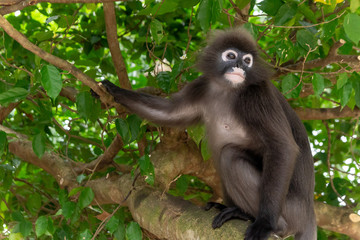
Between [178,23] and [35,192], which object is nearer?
A: [35,192]

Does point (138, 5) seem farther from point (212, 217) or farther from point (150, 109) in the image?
point (212, 217)

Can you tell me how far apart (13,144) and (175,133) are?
1.67 m

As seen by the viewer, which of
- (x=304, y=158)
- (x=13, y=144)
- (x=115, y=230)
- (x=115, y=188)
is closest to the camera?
(x=115, y=230)

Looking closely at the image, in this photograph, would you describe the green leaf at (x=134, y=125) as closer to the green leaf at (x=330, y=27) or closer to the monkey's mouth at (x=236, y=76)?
the monkey's mouth at (x=236, y=76)

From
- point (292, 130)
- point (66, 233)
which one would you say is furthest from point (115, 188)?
point (292, 130)

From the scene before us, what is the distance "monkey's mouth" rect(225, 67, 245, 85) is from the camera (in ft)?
12.4

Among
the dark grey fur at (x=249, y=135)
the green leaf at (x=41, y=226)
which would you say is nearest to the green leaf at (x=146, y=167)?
the dark grey fur at (x=249, y=135)

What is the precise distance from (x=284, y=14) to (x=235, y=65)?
0.56 meters

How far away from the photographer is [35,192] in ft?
17.1

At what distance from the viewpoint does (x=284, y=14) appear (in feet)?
11.6

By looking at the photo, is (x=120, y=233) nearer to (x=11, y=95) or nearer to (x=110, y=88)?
(x=110, y=88)

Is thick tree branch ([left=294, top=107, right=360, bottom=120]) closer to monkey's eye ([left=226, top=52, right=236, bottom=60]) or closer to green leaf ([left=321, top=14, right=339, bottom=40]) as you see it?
monkey's eye ([left=226, top=52, right=236, bottom=60])

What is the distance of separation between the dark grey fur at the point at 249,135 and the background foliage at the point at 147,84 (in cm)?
16

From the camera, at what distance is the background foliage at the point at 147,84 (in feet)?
11.3
